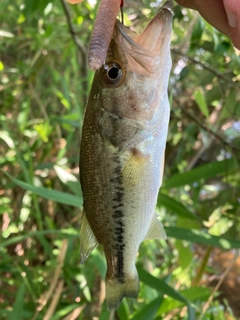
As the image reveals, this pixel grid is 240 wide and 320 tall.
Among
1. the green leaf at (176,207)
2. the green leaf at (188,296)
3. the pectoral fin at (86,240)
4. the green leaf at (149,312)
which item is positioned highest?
the pectoral fin at (86,240)

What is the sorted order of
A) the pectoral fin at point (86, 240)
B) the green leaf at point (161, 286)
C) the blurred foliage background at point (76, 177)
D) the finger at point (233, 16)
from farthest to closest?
the blurred foliage background at point (76, 177) → the green leaf at point (161, 286) → the pectoral fin at point (86, 240) → the finger at point (233, 16)

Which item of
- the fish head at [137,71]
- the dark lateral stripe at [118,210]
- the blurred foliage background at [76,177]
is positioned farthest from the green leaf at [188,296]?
the fish head at [137,71]

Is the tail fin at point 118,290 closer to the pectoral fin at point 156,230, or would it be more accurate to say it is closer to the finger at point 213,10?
the pectoral fin at point 156,230

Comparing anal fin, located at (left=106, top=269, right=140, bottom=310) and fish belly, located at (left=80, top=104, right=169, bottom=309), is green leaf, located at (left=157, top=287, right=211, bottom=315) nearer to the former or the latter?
anal fin, located at (left=106, top=269, right=140, bottom=310)

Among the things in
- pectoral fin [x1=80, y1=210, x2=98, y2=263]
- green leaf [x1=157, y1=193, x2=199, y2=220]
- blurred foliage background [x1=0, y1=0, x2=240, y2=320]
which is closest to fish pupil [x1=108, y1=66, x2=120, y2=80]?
blurred foliage background [x1=0, y1=0, x2=240, y2=320]

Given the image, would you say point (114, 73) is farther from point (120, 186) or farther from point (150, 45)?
point (120, 186)

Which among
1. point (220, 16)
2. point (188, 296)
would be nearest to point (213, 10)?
point (220, 16)
